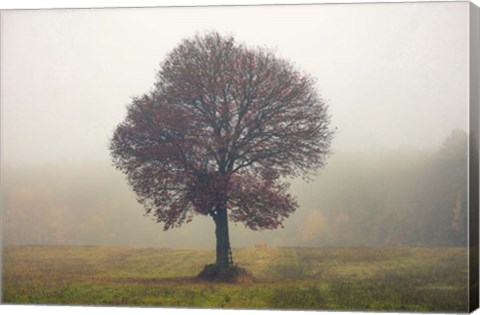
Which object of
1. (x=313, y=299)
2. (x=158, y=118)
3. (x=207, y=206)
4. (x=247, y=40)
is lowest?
(x=313, y=299)

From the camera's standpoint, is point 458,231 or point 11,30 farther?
point 11,30

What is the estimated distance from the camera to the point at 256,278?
1545 centimetres

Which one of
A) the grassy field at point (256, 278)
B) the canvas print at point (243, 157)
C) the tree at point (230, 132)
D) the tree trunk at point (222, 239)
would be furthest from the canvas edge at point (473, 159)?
the tree trunk at point (222, 239)

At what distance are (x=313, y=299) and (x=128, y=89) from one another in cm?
374

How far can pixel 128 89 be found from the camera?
15.8 meters

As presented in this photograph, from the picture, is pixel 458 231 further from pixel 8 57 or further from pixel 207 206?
pixel 8 57

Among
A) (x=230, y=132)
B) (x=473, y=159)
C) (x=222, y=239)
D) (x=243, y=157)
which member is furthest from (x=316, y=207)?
(x=473, y=159)

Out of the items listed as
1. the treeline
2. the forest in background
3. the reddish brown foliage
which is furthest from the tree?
the treeline

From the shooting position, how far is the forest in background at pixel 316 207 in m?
14.9

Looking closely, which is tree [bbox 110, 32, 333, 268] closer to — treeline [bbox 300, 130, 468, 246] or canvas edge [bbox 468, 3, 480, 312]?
treeline [bbox 300, 130, 468, 246]

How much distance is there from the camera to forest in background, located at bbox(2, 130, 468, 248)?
14.9 meters

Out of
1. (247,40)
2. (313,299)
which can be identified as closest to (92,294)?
(313,299)

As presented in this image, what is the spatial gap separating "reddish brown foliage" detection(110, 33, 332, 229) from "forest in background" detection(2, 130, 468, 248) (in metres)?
0.24

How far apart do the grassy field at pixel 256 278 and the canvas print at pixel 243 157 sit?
0.02m
